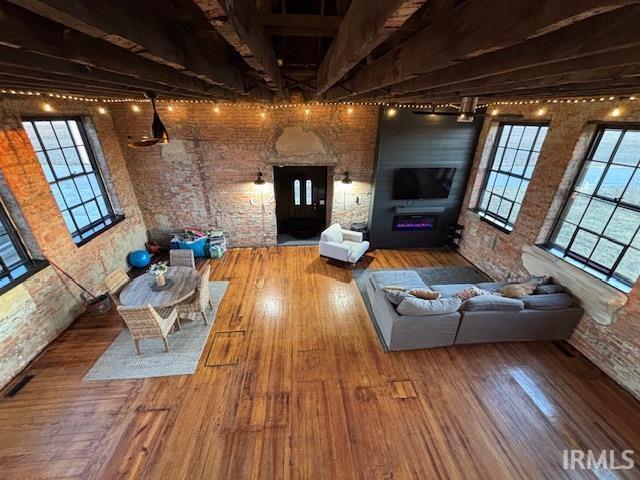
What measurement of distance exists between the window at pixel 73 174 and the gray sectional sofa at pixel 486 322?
512cm

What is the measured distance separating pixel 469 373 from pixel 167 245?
6.32 m

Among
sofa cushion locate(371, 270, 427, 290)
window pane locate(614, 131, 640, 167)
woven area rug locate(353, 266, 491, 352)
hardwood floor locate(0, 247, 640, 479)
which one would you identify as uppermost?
window pane locate(614, 131, 640, 167)

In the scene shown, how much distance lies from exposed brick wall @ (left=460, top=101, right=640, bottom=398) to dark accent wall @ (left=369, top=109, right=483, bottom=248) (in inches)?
14.1

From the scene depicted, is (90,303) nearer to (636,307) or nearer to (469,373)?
(469,373)

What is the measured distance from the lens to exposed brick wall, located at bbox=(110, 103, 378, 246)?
5.28 m

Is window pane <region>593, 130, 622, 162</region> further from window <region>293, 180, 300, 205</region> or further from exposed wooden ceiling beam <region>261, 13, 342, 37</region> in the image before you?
window <region>293, 180, 300, 205</region>

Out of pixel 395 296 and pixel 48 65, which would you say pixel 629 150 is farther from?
pixel 48 65

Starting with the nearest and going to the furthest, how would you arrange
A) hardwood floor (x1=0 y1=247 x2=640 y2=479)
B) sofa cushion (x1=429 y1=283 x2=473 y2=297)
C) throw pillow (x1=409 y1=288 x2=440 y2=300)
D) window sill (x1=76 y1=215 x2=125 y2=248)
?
hardwood floor (x1=0 y1=247 x2=640 y2=479) → throw pillow (x1=409 y1=288 x2=440 y2=300) → sofa cushion (x1=429 y1=283 x2=473 y2=297) → window sill (x1=76 y1=215 x2=125 y2=248)

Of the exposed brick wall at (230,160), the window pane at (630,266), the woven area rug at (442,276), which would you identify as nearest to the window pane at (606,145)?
the window pane at (630,266)

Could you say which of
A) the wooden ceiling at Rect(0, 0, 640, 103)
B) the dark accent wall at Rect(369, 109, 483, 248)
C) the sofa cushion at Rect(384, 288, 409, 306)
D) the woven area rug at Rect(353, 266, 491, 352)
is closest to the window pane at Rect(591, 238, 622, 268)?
the woven area rug at Rect(353, 266, 491, 352)

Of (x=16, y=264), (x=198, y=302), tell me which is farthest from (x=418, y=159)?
(x=16, y=264)

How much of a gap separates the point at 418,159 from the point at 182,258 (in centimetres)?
508

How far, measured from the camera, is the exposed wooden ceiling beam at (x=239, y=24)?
0.76 metres

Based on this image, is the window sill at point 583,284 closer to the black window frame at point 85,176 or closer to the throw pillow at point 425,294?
the throw pillow at point 425,294
